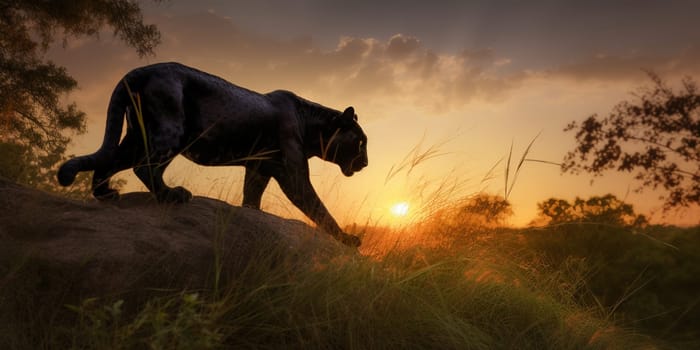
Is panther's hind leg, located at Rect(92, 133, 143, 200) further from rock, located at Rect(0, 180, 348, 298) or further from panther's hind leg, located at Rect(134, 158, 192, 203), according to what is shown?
panther's hind leg, located at Rect(134, 158, 192, 203)

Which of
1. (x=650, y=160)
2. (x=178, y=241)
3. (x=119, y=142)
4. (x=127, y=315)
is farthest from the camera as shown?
(x=650, y=160)

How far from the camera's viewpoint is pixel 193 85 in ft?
13.2

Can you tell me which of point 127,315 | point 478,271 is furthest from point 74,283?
point 478,271

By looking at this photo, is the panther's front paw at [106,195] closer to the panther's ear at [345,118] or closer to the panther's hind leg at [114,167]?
the panther's hind leg at [114,167]

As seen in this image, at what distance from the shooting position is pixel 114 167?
12.6ft

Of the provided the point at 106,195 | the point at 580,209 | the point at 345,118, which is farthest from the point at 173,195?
the point at 580,209

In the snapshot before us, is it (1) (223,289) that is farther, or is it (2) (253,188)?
(2) (253,188)

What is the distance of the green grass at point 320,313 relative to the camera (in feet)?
7.73

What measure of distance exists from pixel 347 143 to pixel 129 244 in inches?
99.3

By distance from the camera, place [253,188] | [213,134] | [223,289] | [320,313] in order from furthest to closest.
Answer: [253,188] < [213,134] < [223,289] < [320,313]

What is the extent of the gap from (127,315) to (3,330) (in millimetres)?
517

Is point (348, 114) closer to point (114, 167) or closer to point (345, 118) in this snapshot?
point (345, 118)

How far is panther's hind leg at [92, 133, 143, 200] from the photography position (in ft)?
12.4

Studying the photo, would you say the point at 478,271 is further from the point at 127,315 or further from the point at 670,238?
the point at 670,238
